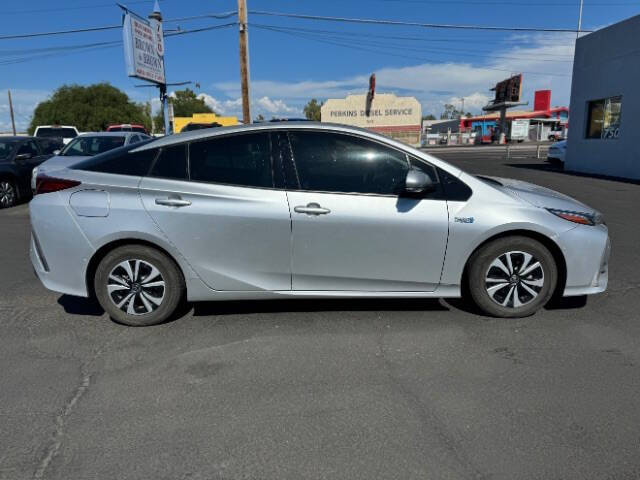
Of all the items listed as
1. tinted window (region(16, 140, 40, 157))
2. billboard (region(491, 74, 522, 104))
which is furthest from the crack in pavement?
billboard (region(491, 74, 522, 104))

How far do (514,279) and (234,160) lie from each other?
8.18 feet

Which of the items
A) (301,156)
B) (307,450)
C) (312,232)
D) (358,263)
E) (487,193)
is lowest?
(307,450)

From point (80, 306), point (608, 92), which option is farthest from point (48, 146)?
point (608, 92)

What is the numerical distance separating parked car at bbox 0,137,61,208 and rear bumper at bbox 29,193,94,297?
26.3 ft

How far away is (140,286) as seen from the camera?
362 centimetres

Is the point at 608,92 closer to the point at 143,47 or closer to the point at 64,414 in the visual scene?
Answer: the point at 143,47

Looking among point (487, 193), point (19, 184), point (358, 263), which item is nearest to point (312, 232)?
point (358, 263)

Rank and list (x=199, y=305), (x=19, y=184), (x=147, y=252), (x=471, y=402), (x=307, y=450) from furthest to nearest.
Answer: (x=19, y=184)
(x=199, y=305)
(x=147, y=252)
(x=471, y=402)
(x=307, y=450)

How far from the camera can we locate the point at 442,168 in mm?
3592

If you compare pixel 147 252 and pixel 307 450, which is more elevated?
pixel 147 252

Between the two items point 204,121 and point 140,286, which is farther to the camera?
point 204,121

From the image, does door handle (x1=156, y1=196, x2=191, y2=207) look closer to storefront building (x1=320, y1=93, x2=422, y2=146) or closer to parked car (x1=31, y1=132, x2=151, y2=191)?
parked car (x1=31, y1=132, x2=151, y2=191)

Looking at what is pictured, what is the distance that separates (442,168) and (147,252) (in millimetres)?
2458

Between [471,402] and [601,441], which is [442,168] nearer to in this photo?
[471,402]
